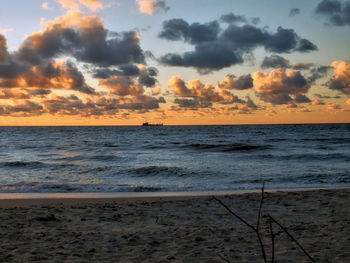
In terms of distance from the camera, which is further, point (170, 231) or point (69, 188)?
point (69, 188)

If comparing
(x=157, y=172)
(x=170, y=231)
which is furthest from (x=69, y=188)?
(x=170, y=231)

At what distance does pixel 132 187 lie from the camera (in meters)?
14.1

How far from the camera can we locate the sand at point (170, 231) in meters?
5.64

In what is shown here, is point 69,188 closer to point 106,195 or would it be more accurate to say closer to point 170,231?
point 106,195

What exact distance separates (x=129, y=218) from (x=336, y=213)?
5330 mm

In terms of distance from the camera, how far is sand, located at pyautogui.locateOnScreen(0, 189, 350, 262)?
5641mm

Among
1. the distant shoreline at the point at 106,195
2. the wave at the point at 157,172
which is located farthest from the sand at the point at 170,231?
the wave at the point at 157,172

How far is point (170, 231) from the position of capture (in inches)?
276

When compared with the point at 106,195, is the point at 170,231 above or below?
above

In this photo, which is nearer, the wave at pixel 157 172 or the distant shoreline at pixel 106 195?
the distant shoreline at pixel 106 195

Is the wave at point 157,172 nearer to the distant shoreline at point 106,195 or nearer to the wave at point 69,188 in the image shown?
the wave at point 69,188

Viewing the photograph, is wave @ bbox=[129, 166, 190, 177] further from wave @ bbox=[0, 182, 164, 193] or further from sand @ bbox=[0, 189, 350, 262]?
sand @ bbox=[0, 189, 350, 262]

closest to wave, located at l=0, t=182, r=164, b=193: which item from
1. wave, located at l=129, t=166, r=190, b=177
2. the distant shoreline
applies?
the distant shoreline

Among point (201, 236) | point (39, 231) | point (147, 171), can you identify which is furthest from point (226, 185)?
point (39, 231)
